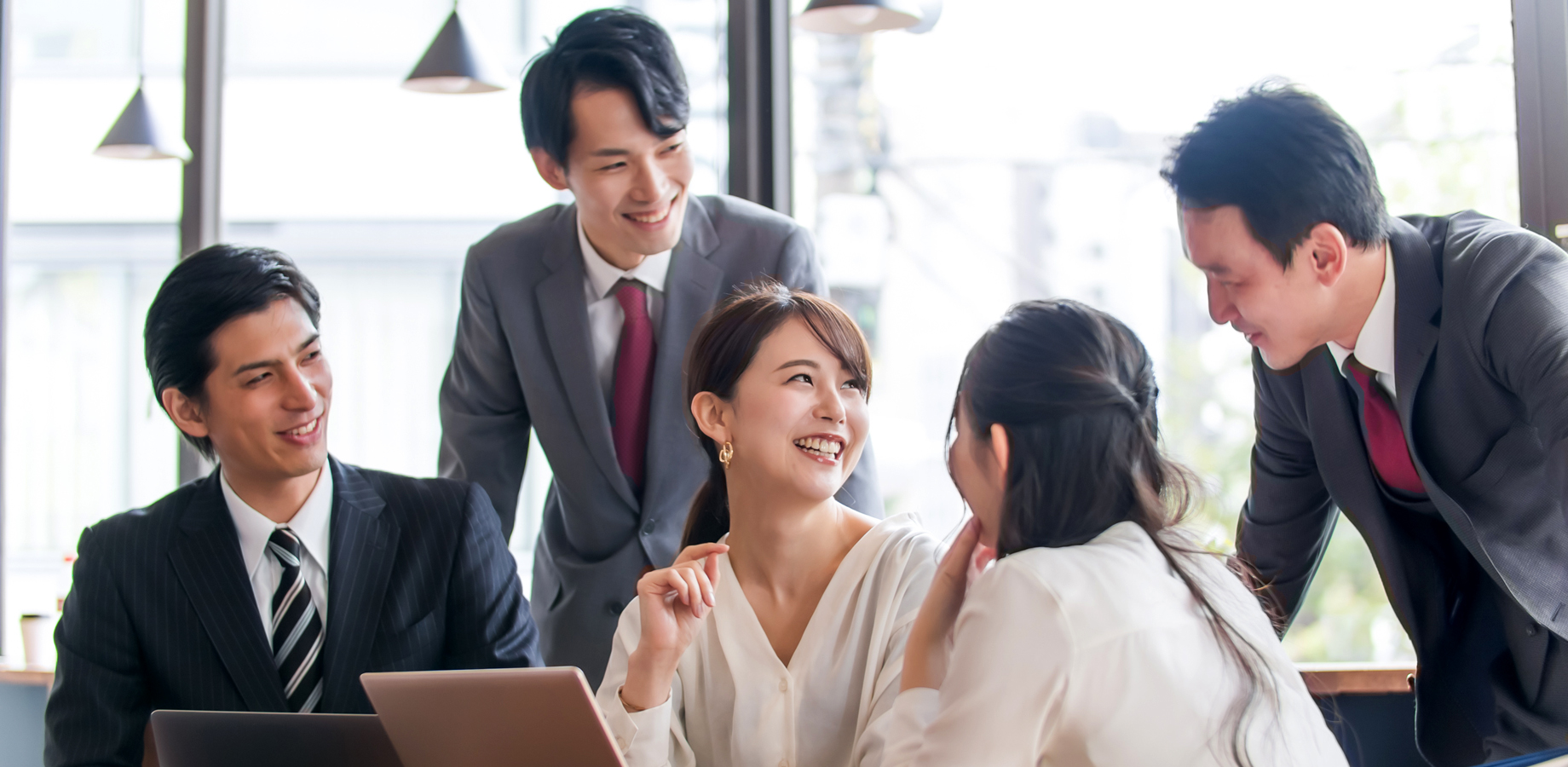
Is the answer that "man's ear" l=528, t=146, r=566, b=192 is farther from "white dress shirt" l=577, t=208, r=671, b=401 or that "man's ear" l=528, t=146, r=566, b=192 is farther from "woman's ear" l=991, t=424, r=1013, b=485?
"woman's ear" l=991, t=424, r=1013, b=485

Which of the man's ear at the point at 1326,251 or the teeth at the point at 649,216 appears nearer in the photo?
the man's ear at the point at 1326,251

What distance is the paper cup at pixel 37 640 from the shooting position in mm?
2814

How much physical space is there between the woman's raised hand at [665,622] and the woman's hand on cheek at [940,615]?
25 cm

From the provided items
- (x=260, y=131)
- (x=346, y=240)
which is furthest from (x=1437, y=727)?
(x=260, y=131)

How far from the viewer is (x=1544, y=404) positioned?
1504mm

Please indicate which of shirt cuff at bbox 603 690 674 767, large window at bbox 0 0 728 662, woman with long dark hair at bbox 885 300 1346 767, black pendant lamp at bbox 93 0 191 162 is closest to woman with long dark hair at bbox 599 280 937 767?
shirt cuff at bbox 603 690 674 767

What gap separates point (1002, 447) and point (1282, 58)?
220 centimetres

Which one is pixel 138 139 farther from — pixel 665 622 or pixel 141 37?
pixel 665 622

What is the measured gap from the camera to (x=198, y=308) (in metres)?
Result: 1.75

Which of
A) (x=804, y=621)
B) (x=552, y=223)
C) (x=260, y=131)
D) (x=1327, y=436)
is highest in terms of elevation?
(x=260, y=131)

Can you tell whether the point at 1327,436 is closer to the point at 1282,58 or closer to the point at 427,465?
the point at 1282,58

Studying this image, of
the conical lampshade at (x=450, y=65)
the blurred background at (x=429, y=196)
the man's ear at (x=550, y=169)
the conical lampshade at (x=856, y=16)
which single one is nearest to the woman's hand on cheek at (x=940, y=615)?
the man's ear at (x=550, y=169)

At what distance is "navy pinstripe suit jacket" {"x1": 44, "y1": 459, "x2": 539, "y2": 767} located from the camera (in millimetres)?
1681

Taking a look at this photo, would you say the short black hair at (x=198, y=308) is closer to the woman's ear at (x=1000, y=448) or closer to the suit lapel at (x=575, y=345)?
the suit lapel at (x=575, y=345)
